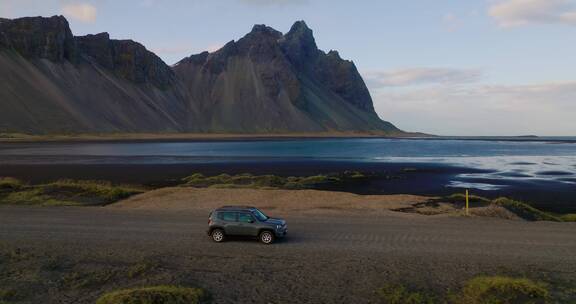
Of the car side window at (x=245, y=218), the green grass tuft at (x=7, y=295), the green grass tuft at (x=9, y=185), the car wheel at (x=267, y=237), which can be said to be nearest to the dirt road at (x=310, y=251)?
the car wheel at (x=267, y=237)

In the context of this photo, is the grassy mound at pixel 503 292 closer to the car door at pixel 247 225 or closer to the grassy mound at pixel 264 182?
the car door at pixel 247 225

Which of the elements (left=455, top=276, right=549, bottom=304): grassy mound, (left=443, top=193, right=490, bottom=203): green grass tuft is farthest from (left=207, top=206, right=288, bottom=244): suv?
(left=443, top=193, right=490, bottom=203): green grass tuft

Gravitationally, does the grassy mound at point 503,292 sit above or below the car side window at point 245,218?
below

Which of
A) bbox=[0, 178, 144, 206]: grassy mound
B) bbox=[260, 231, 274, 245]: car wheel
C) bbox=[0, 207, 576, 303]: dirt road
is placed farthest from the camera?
bbox=[0, 178, 144, 206]: grassy mound

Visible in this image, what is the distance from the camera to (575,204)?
4097cm

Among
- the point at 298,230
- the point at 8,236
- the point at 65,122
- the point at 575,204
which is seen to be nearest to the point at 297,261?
the point at 298,230

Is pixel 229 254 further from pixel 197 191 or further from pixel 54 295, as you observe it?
pixel 197 191

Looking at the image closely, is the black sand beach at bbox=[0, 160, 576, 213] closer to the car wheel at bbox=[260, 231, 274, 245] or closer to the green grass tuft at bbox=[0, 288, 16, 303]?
the car wheel at bbox=[260, 231, 274, 245]

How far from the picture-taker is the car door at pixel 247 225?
22.2 m

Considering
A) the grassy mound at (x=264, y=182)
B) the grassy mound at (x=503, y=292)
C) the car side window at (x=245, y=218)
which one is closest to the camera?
the grassy mound at (x=503, y=292)

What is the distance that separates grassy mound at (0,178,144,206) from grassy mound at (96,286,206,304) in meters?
23.3

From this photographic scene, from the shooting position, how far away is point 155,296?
47.6ft

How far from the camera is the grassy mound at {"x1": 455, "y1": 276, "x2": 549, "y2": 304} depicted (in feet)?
48.3

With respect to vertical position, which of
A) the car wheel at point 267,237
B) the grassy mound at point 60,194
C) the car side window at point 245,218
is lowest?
the car wheel at point 267,237
